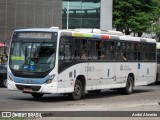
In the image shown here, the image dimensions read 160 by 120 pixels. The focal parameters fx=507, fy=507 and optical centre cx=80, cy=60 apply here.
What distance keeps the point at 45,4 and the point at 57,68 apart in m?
46.5

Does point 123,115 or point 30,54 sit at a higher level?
point 30,54

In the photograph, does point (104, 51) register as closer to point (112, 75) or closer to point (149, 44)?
point (112, 75)

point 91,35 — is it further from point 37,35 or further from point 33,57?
point 33,57

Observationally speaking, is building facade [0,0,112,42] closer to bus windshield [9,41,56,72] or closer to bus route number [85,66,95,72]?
bus route number [85,66,95,72]

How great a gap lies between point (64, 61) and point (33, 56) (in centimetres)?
121

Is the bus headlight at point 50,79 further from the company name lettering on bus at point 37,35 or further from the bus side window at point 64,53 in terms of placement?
the company name lettering on bus at point 37,35

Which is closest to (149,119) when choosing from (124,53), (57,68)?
(57,68)

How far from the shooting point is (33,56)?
19.3 meters

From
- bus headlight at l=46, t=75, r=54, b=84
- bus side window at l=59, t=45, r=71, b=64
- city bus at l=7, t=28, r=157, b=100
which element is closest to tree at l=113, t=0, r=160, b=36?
city bus at l=7, t=28, r=157, b=100

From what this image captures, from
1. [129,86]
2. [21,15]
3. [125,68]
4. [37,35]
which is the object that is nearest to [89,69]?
[37,35]

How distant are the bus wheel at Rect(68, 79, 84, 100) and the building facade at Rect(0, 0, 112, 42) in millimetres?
41619

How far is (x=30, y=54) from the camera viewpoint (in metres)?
19.4

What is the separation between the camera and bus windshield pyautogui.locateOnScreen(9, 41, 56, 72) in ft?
62.8

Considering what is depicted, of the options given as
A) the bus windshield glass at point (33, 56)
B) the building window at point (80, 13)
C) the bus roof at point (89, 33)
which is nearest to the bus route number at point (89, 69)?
the bus roof at point (89, 33)
